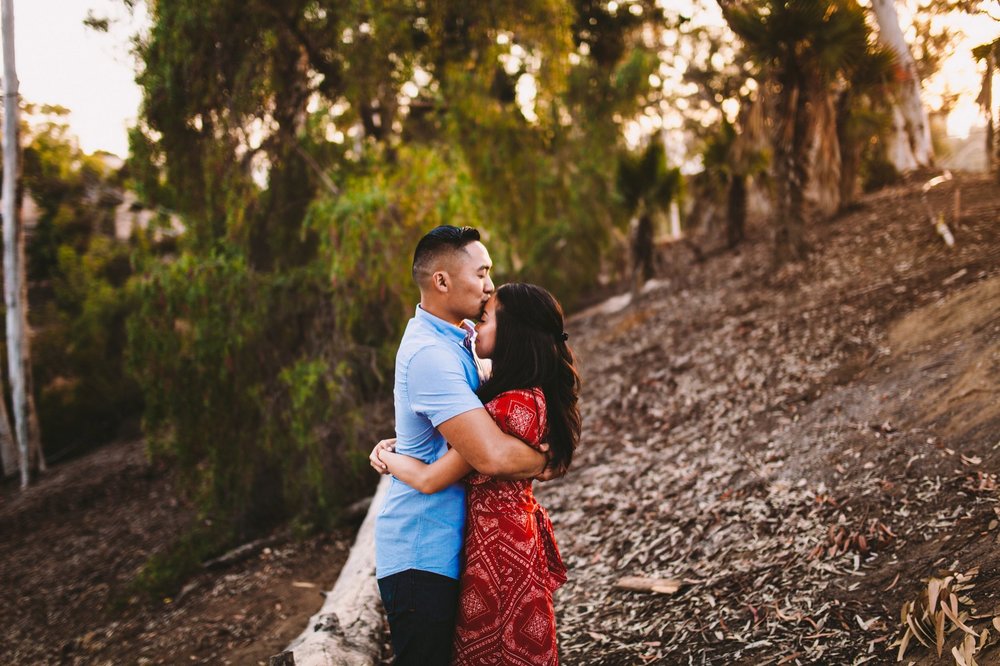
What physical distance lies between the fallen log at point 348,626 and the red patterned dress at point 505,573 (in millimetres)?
1473

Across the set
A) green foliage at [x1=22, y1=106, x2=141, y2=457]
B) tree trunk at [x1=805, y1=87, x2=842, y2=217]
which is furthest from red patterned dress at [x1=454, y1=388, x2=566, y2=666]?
green foliage at [x1=22, y1=106, x2=141, y2=457]

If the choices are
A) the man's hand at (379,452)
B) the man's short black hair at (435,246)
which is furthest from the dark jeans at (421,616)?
the man's short black hair at (435,246)

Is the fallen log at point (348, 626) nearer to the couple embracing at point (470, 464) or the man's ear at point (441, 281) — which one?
the couple embracing at point (470, 464)

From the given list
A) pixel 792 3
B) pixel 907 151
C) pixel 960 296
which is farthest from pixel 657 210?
pixel 960 296

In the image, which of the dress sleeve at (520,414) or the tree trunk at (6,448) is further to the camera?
the tree trunk at (6,448)

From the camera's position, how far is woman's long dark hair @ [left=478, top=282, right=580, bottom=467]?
232 cm

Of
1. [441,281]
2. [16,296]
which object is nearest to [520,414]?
[441,281]

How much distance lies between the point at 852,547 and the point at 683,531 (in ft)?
4.14

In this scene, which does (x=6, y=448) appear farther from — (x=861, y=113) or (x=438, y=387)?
(x=861, y=113)

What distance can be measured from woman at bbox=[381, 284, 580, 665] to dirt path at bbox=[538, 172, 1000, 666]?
148cm

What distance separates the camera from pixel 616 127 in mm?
14992

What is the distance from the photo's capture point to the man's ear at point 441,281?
237cm

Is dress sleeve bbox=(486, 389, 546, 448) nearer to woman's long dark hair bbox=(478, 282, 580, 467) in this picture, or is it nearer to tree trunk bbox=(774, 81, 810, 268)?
woman's long dark hair bbox=(478, 282, 580, 467)

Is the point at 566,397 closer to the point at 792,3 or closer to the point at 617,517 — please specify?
Answer: the point at 617,517
